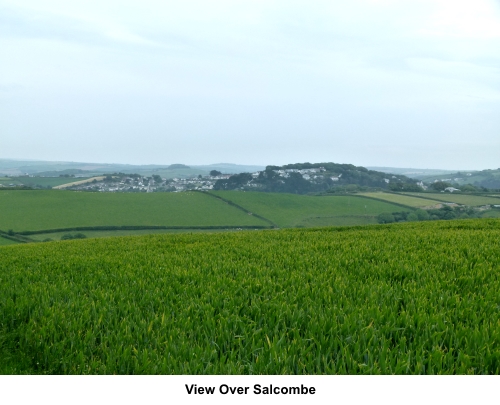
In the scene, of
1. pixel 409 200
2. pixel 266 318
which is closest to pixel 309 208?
pixel 409 200

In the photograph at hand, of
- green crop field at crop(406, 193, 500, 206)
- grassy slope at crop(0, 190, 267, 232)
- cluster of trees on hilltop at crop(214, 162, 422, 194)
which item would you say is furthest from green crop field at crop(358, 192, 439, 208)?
cluster of trees on hilltop at crop(214, 162, 422, 194)

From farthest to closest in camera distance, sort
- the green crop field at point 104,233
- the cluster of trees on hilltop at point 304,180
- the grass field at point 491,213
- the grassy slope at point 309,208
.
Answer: the cluster of trees on hilltop at point 304,180 → the grassy slope at point 309,208 → the grass field at point 491,213 → the green crop field at point 104,233

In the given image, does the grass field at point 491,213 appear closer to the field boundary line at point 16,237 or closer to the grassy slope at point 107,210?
the grassy slope at point 107,210

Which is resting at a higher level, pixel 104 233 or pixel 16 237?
pixel 104 233

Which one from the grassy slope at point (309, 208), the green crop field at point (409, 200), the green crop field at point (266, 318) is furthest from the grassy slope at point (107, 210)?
the green crop field at point (266, 318)

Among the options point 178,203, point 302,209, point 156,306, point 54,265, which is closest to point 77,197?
point 178,203

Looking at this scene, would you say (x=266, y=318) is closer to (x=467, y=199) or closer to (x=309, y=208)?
(x=309, y=208)

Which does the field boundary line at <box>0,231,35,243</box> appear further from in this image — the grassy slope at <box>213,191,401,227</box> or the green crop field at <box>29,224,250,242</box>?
the grassy slope at <box>213,191,401,227</box>
